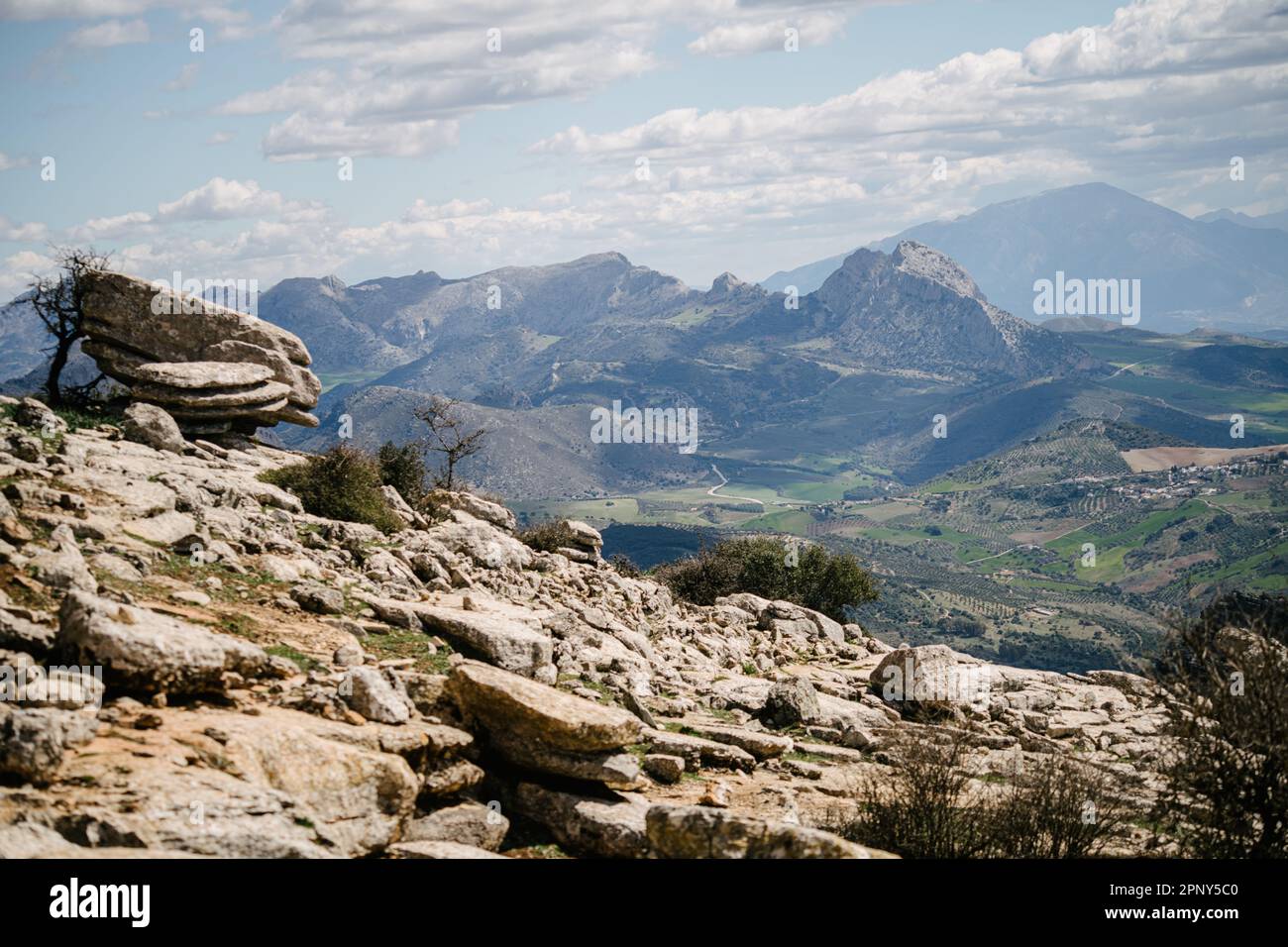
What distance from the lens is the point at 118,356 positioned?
3772 centimetres

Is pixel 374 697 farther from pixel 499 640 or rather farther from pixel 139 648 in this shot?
pixel 499 640

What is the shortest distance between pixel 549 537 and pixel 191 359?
615 inches

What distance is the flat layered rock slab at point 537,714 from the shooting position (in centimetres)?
1644

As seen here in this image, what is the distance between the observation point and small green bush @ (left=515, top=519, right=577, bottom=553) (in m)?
44.2

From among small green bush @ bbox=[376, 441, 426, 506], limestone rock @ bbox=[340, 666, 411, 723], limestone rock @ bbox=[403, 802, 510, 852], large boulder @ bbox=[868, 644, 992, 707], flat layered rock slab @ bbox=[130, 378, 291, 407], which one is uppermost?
flat layered rock slab @ bbox=[130, 378, 291, 407]

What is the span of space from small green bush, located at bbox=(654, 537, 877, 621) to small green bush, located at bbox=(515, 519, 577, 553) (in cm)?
670

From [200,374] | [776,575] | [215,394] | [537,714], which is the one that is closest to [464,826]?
[537,714]

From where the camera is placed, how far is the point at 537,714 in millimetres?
16422

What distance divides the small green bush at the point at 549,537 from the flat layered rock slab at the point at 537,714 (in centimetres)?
2609

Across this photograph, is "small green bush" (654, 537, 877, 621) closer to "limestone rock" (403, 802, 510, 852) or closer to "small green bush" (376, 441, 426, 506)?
"small green bush" (376, 441, 426, 506)

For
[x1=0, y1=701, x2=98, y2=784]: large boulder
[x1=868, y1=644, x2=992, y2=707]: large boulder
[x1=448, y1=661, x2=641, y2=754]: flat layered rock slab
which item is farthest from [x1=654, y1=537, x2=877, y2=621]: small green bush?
[x1=0, y1=701, x2=98, y2=784]: large boulder

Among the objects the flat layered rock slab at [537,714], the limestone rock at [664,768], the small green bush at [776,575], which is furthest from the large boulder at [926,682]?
the small green bush at [776,575]

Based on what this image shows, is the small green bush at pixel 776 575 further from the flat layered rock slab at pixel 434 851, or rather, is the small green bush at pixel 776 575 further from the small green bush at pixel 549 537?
the flat layered rock slab at pixel 434 851
